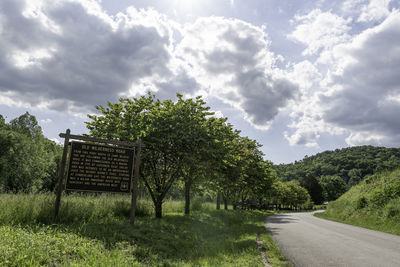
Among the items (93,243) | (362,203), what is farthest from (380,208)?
(93,243)

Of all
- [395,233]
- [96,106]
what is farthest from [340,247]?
[96,106]

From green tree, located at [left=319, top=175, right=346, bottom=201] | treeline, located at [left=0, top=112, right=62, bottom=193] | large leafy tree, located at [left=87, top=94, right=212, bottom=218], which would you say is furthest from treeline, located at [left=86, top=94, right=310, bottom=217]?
green tree, located at [left=319, top=175, right=346, bottom=201]

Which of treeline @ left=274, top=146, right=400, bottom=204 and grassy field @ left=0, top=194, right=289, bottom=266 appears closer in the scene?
grassy field @ left=0, top=194, right=289, bottom=266

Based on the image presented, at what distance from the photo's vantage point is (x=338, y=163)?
156 metres

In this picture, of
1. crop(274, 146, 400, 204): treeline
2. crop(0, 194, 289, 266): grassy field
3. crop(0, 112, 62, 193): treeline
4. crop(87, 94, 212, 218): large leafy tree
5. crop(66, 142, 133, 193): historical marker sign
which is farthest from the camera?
crop(274, 146, 400, 204): treeline

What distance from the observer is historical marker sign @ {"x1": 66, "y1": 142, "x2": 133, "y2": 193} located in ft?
34.6

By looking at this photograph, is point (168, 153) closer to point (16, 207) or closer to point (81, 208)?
point (81, 208)

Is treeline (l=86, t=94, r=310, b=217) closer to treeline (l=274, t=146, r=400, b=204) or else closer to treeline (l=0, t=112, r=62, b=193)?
treeline (l=0, t=112, r=62, b=193)

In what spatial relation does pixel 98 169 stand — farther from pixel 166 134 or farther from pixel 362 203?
pixel 362 203

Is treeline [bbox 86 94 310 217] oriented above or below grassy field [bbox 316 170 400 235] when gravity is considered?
above

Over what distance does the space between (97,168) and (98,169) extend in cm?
6

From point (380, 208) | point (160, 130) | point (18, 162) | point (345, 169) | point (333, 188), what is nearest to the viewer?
point (160, 130)

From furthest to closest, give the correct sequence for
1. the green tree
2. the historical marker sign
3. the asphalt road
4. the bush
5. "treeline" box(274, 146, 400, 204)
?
"treeline" box(274, 146, 400, 204) < the green tree < the bush < the historical marker sign < the asphalt road

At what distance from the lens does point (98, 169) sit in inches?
428
